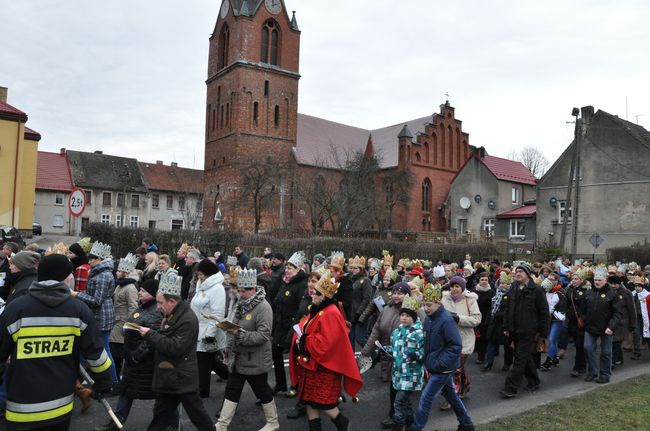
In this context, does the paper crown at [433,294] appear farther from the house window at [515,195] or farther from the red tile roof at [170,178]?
the red tile roof at [170,178]

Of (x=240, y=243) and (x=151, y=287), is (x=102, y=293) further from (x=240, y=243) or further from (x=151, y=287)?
(x=240, y=243)

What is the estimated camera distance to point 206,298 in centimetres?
684

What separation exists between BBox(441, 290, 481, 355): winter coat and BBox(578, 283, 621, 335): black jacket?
2.86m

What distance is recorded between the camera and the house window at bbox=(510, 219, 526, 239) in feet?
158

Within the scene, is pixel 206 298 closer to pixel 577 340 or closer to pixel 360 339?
pixel 360 339

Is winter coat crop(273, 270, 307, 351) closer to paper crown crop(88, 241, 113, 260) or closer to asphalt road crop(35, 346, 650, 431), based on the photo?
asphalt road crop(35, 346, 650, 431)

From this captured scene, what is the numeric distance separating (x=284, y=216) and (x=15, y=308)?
45342mm

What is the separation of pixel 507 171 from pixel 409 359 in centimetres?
5081

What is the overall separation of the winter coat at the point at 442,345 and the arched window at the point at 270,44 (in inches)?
1889

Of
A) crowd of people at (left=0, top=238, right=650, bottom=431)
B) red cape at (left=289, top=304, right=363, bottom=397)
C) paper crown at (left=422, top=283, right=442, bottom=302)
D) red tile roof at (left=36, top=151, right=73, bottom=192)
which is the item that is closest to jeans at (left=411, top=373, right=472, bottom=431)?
crowd of people at (left=0, top=238, right=650, bottom=431)

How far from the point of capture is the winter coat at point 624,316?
998 cm

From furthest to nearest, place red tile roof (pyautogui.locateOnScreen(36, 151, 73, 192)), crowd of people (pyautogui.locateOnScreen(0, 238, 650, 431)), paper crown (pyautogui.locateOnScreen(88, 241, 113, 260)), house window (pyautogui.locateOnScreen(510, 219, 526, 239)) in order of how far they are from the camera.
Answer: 1. red tile roof (pyautogui.locateOnScreen(36, 151, 73, 192))
2. house window (pyautogui.locateOnScreen(510, 219, 526, 239))
3. paper crown (pyautogui.locateOnScreen(88, 241, 113, 260))
4. crowd of people (pyautogui.locateOnScreen(0, 238, 650, 431))

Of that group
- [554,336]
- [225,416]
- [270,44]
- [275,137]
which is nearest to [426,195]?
[275,137]

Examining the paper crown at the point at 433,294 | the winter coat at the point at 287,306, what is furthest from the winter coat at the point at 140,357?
the paper crown at the point at 433,294
